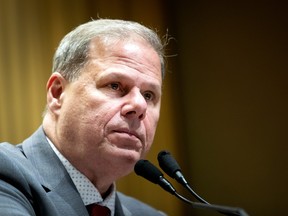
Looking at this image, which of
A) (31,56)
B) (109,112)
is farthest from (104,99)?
(31,56)

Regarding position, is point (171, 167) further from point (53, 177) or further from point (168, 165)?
point (53, 177)

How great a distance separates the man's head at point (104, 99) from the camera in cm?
115

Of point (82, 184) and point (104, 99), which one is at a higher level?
point (104, 99)

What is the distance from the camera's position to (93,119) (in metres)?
1.15

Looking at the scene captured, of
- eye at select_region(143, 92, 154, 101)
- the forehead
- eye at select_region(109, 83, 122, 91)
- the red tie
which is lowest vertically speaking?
the red tie

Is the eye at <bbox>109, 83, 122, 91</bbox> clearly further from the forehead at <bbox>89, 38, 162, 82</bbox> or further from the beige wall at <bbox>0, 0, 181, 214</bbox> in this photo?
the beige wall at <bbox>0, 0, 181, 214</bbox>

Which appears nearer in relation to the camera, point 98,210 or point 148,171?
point 148,171

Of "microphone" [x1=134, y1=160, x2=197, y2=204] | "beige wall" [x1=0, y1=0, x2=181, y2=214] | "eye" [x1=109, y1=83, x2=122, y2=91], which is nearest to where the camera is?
"microphone" [x1=134, y1=160, x2=197, y2=204]

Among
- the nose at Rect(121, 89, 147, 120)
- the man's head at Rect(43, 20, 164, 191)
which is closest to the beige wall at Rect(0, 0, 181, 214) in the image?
the man's head at Rect(43, 20, 164, 191)

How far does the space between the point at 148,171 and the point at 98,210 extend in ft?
0.74

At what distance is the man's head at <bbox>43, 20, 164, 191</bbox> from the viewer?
3.77 feet

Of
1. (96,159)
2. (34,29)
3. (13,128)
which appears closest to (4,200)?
(96,159)

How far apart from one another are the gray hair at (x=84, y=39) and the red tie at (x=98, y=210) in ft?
1.23

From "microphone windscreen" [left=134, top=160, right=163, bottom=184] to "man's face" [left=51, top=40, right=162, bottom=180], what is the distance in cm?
2
